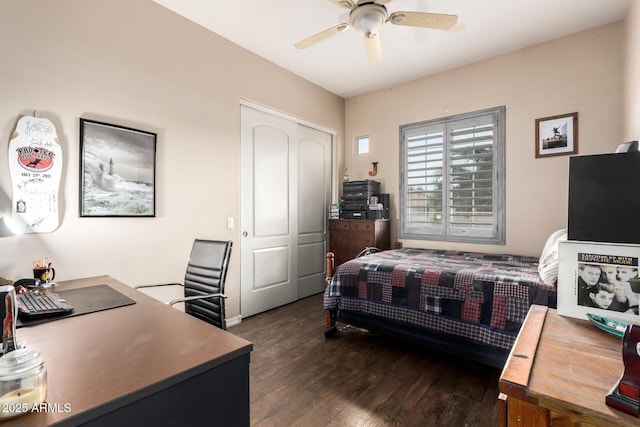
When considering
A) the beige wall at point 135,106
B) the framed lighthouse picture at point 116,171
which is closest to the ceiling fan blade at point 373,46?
the beige wall at point 135,106

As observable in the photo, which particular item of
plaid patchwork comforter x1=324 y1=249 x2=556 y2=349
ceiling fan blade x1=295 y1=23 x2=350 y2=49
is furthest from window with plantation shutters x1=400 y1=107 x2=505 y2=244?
ceiling fan blade x1=295 y1=23 x2=350 y2=49

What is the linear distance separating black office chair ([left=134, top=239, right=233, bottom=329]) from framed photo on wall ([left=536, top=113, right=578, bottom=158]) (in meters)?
3.28

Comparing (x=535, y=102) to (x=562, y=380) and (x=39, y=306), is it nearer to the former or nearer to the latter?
(x=562, y=380)

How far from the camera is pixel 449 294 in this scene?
2250mm

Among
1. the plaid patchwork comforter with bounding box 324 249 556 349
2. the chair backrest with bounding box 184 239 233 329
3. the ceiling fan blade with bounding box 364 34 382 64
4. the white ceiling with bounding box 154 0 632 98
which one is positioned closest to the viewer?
the chair backrest with bounding box 184 239 233 329

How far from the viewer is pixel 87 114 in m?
2.19

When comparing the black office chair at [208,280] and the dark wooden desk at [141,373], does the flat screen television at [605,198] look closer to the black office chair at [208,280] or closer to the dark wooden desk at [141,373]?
the dark wooden desk at [141,373]

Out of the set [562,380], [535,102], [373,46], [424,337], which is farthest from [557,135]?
[562,380]

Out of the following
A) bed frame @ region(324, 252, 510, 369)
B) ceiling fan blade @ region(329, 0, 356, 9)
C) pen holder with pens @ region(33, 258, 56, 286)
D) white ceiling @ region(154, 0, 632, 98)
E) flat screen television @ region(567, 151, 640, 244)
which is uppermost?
white ceiling @ region(154, 0, 632, 98)

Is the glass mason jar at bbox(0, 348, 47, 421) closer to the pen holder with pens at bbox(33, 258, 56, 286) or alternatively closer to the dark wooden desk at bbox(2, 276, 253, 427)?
the dark wooden desk at bbox(2, 276, 253, 427)

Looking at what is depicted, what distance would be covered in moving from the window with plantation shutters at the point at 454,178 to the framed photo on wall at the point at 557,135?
35 centimetres

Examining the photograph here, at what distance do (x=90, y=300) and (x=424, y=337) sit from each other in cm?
219

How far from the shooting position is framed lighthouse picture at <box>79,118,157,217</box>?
2.18 meters

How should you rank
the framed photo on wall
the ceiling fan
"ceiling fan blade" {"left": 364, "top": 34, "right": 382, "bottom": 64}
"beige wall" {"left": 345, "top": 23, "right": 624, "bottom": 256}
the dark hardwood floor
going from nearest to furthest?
1. the dark hardwood floor
2. the ceiling fan
3. "ceiling fan blade" {"left": 364, "top": 34, "right": 382, "bottom": 64}
4. "beige wall" {"left": 345, "top": 23, "right": 624, "bottom": 256}
5. the framed photo on wall
